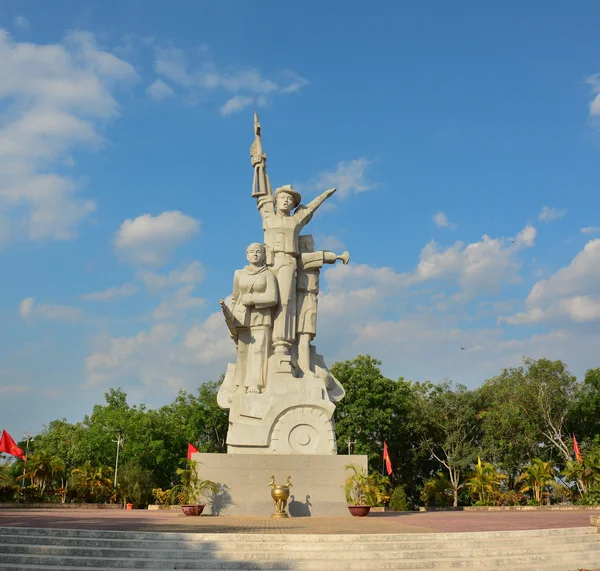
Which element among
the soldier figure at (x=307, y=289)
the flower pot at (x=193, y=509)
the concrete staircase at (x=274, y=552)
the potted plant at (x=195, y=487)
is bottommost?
the concrete staircase at (x=274, y=552)

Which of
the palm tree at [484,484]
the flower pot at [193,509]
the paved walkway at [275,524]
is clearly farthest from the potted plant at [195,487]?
the palm tree at [484,484]

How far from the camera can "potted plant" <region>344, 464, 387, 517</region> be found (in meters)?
13.6

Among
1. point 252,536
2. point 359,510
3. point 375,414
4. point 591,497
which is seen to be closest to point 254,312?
point 359,510

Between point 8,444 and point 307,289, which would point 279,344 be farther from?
point 8,444

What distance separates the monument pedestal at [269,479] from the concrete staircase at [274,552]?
212 inches

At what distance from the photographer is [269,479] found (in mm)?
13828

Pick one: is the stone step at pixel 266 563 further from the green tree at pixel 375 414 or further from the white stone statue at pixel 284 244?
the green tree at pixel 375 414

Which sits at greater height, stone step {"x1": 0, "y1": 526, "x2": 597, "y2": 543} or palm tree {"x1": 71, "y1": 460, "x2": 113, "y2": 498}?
palm tree {"x1": 71, "y1": 460, "x2": 113, "y2": 498}

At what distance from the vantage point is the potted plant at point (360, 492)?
1359 cm

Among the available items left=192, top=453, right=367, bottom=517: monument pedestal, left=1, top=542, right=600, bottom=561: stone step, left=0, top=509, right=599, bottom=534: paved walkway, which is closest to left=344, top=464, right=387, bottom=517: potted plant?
left=192, top=453, right=367, bottom=517: monument pedestal

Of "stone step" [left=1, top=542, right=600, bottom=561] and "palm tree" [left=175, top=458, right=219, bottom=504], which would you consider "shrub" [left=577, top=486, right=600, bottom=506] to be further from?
"stone step" [left=1, top=542, right=600, bottom=561]

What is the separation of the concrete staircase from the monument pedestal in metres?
5.38

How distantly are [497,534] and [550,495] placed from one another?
1921cm

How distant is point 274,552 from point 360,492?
6.57 m
